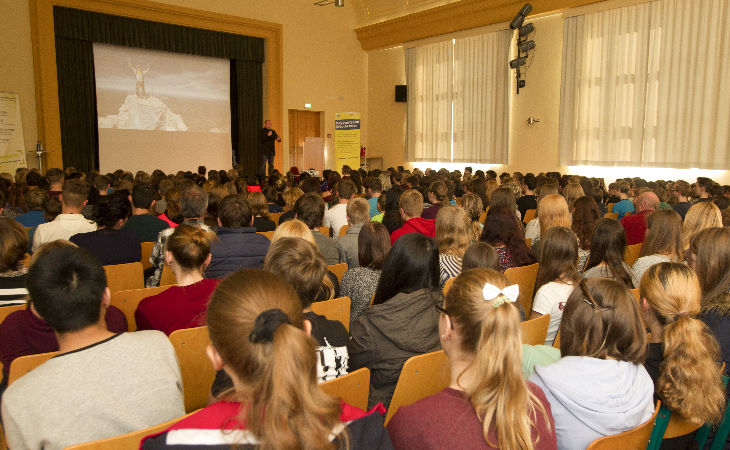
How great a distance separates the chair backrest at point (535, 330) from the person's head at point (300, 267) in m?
0.95

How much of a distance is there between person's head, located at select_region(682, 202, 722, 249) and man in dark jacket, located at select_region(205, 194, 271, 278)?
304 cm

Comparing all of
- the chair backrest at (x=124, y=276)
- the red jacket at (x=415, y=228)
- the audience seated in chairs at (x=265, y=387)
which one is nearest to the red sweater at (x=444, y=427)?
the audience seated in chairs at (x=265, y=387)

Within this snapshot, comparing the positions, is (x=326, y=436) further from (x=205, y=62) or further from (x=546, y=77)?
(x=205, y=62)

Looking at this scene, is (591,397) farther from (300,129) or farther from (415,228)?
(300,129)

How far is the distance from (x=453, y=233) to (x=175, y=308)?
1937 millimetres

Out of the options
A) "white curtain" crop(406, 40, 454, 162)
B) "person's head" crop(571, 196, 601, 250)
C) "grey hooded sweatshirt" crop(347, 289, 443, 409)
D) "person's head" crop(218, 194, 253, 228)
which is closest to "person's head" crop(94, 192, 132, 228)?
"person's head" crop(218, 194, 253, 228)

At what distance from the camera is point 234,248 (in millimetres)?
3480

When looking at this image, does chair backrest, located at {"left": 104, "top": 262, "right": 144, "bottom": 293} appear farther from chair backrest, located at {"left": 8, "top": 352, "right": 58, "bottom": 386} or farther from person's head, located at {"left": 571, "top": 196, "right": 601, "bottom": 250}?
person's head, located at {"left": 571, "top": 196, "right": 601, "bottom": 250}

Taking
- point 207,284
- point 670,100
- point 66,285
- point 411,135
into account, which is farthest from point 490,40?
point 66,285

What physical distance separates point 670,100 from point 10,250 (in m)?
11.1

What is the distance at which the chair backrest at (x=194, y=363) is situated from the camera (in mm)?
2148

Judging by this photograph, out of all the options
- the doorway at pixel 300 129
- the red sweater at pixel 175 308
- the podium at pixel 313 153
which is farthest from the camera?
the doorway at pixel 300 129

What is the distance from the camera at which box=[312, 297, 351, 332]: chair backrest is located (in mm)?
2496

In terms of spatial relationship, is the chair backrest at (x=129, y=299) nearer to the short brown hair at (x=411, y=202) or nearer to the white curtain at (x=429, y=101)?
the short brown hair at (x=411, y=202)
